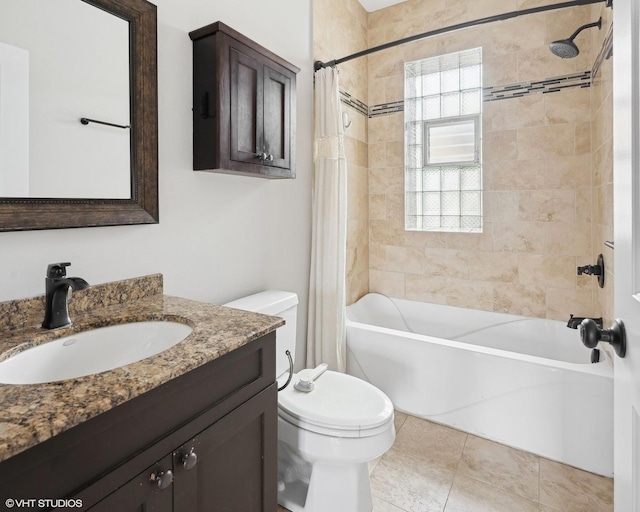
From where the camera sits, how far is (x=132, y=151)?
1300mm

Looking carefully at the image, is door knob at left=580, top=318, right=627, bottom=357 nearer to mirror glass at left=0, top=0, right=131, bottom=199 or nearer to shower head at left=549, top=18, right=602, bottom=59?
mirror glass at left=0, top=0, right=131, bottom=199

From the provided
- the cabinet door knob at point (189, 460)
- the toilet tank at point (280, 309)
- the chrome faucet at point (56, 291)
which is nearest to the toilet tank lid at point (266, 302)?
the toilet tank at point (280, 309)

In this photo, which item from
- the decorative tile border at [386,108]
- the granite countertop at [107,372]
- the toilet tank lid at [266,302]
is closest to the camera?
the granite countertop at [107,372]

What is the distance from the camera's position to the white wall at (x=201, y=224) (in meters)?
1.17

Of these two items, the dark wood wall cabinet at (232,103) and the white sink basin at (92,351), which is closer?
the white sink basin at (92,351)

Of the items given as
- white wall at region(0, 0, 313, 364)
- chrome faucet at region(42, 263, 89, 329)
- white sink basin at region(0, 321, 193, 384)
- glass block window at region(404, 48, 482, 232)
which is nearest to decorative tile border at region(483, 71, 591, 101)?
glass block window at region(404, 48, 482, 232)

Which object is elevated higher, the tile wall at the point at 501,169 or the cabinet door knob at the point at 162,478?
the tile wall at the point at 501,169

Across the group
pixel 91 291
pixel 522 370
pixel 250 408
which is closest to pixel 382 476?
pixel 522 370

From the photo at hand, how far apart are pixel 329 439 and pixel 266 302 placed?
632 mm

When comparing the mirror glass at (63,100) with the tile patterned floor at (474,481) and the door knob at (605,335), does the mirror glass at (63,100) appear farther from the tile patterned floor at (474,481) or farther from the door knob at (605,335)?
the tile patterned floor at (474,481)

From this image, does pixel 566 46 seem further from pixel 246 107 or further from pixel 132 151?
pixel 132 151

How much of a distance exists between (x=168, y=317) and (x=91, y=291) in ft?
0.93

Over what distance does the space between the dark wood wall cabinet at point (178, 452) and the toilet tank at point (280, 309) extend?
0.57m

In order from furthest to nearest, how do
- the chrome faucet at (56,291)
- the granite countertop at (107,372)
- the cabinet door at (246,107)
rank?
the cabinet door at (246,107)
the chrome faucet at (56,291)
the granite countertop at (107,372)
